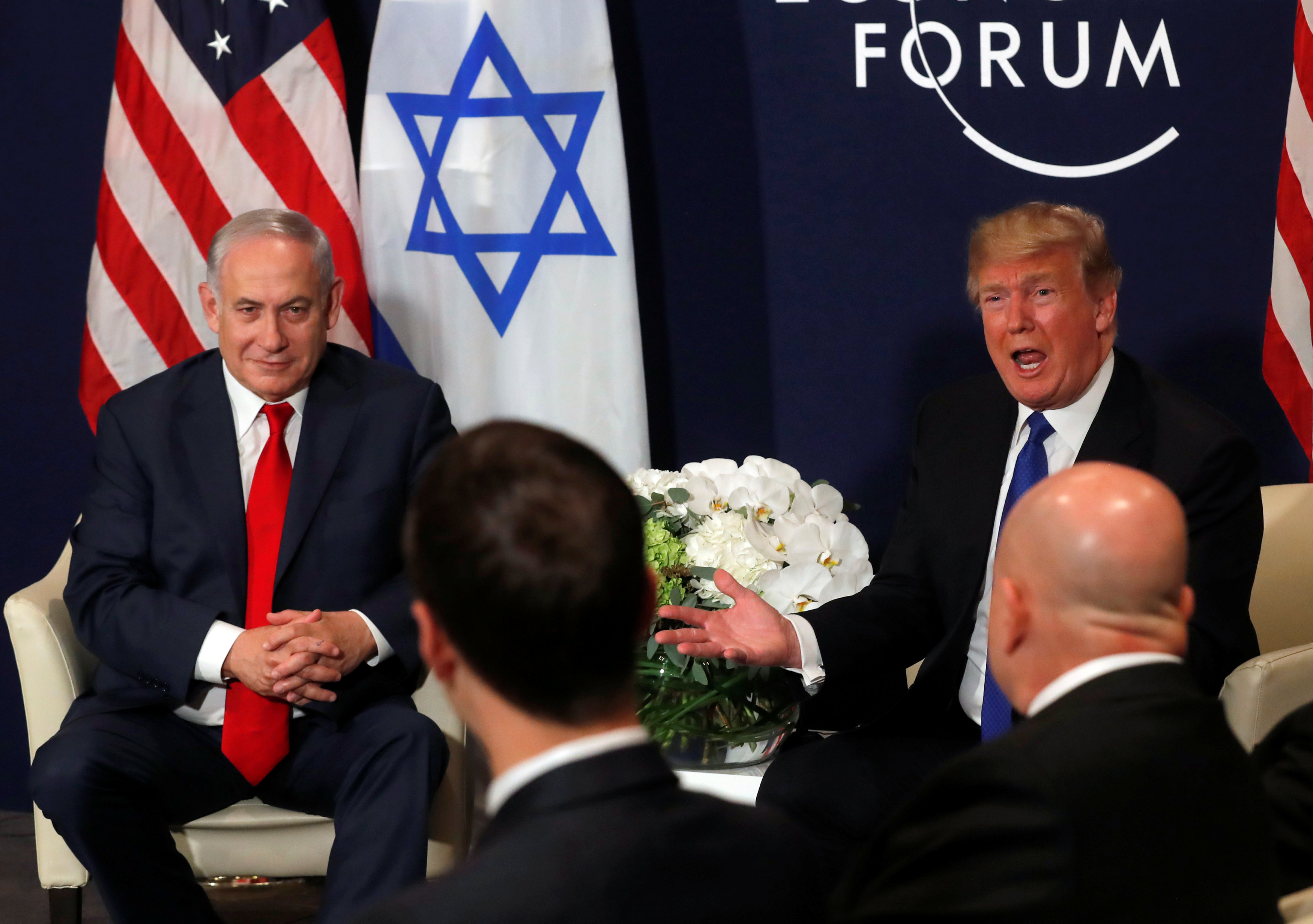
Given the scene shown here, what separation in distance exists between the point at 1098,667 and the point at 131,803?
1890mm

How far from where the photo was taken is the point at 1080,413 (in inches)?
102

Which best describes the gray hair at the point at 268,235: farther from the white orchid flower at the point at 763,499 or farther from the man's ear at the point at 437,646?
the man's ear at the point at 437,646

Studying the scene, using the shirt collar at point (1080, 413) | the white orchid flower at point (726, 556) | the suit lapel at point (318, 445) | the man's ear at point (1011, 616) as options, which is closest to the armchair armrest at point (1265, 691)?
the shirt collar at point (1080, 413)

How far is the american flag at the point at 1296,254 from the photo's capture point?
329 cm

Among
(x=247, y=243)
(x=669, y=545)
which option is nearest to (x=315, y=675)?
(x=669, y=545)

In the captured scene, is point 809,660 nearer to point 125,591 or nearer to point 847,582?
point 847,582

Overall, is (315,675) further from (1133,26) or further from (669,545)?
(1133,26)

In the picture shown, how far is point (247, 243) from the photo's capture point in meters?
2.90

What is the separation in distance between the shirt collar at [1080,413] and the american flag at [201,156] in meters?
1.72

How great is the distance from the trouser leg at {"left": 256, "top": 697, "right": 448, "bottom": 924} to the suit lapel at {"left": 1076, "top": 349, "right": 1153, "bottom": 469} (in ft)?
4.50

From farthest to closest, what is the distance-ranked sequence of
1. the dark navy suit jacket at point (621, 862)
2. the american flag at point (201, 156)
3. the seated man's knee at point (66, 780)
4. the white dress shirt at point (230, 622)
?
the american flag at point (201, 156) < the white dress shirt at point (230, 622) < the seated man's knee at point (66, 780) < the dark navy suit jacket at point (621, 862)

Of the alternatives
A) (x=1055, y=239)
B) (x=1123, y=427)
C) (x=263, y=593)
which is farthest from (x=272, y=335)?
(x=1123, y=427)

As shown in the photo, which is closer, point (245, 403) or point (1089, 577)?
point (1089, 577)

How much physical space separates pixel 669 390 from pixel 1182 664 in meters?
2.53
